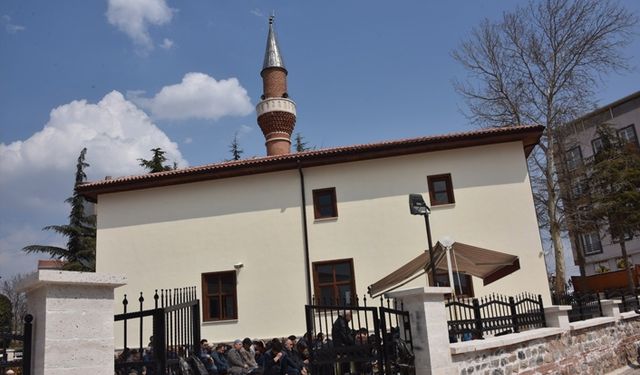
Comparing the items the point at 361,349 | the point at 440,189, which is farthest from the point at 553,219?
the point at 361,349

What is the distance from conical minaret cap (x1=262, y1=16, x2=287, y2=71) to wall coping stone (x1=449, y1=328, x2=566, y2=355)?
18.3m

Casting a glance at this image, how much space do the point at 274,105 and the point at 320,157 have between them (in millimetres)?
7863

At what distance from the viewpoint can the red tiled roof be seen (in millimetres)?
15500

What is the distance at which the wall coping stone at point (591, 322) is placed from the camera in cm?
1025

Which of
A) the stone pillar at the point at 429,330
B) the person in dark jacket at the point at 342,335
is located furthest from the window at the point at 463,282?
the person in dark jacket at the point at 342,335

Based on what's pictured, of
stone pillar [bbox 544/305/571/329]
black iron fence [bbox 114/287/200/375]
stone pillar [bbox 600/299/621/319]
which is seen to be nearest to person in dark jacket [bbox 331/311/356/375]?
black iron fence [bbox 114/287/200/375]

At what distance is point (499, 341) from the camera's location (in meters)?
7.79

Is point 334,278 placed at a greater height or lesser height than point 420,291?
greater

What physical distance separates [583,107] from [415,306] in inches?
659

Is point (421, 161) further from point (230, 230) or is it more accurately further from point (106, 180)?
point (106, 180)

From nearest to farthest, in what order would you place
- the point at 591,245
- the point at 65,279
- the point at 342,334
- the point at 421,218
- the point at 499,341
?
1. the point at 65,279
2. the point at 342,334
3. the point at 499,341
4. the point at 421,218
5. the point at 591,245

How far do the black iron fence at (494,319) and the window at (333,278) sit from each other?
6058 mm

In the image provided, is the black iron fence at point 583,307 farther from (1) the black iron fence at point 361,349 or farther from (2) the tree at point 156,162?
(2) the tree at point 156,162

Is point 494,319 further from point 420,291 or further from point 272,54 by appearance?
point 272,54
